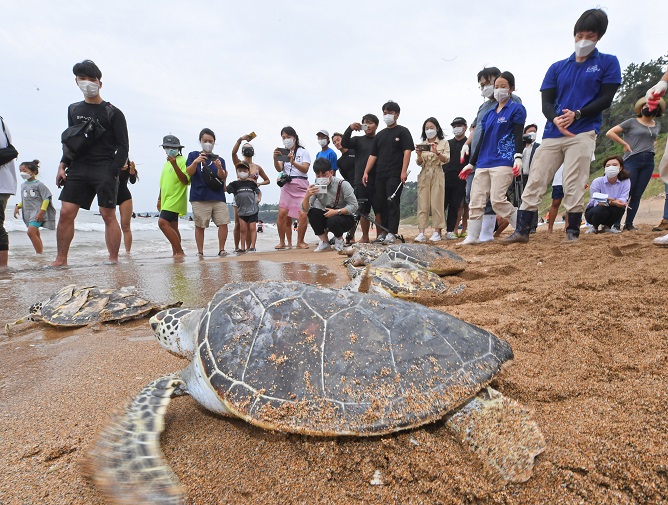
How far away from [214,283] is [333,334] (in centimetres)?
264

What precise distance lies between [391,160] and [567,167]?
2819mm

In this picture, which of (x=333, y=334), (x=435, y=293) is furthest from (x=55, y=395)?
(x=435, y=293)

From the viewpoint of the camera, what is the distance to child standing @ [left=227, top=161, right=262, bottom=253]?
6520 mm

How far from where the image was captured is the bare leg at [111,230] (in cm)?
461

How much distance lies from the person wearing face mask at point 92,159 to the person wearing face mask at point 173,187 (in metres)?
1.07

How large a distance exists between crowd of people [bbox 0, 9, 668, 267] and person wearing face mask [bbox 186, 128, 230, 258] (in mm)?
20

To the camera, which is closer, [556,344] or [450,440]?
[450,440]

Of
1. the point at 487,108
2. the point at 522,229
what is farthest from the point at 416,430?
the point at 487,108

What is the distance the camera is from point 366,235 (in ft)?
23.3

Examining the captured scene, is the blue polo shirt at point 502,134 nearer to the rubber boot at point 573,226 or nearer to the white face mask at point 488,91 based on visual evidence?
the white face mask at point 488,91

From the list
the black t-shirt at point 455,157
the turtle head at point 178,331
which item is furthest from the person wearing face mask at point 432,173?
the turtle head at point 178,331

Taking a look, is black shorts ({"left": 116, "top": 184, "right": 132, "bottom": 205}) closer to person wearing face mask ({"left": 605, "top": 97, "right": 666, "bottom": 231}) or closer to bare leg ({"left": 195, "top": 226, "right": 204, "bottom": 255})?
bare leg ({"left": 195, "top": 226, "right": 204, "bottom": 255})

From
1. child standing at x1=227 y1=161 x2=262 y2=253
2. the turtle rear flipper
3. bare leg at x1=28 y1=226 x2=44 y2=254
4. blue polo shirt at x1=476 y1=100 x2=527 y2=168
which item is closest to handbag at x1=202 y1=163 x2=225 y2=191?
child standing at x1=227 y1=161 x2=262 y2=253

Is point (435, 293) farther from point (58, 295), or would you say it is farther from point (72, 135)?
point (72, 135)
